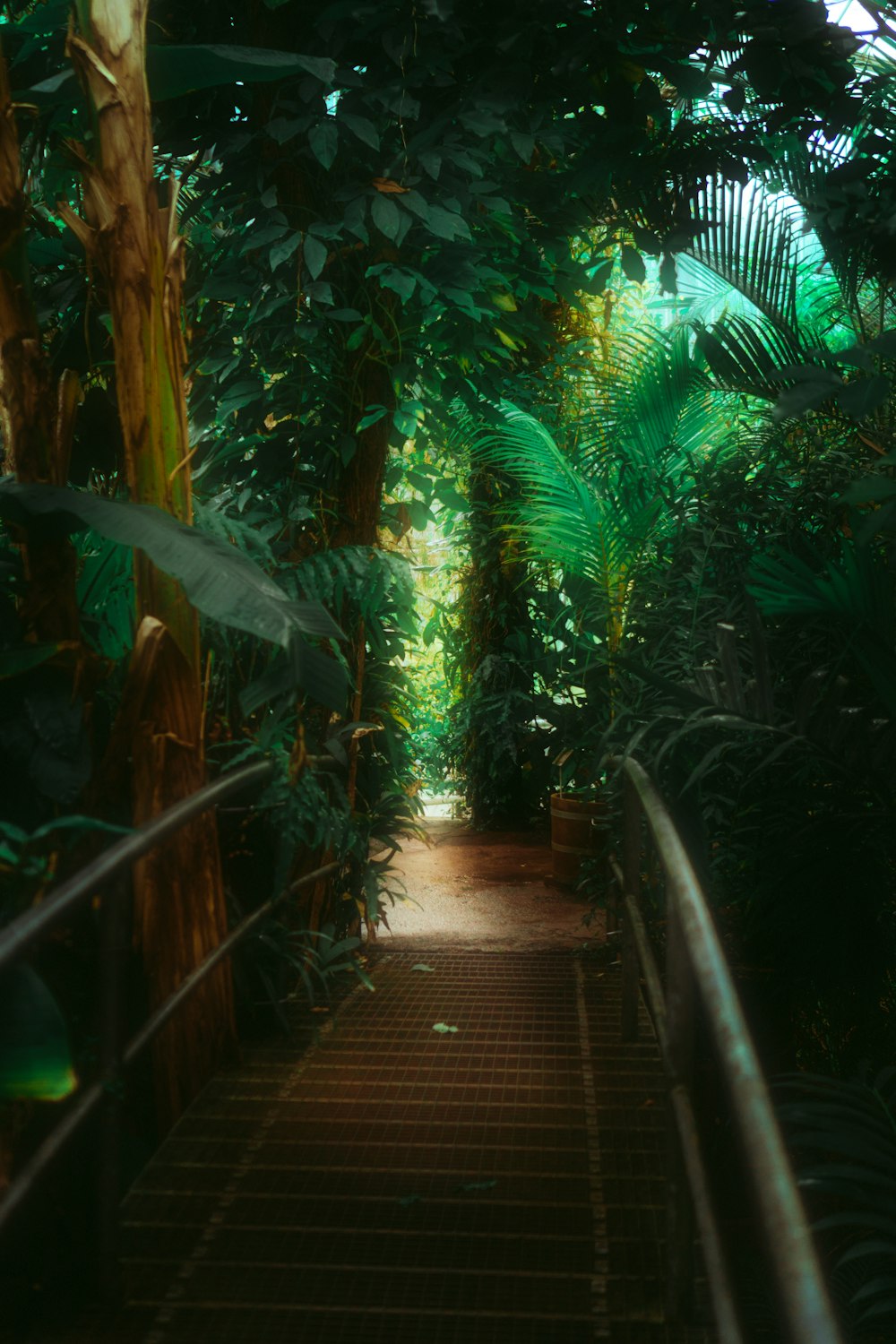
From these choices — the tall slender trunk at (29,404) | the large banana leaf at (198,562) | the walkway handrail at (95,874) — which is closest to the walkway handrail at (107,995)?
the walkway handrail at (95,874)

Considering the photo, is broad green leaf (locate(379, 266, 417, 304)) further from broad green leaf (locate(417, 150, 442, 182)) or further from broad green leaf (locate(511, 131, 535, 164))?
broad green leaf (locate(511, 131, 535, 164))

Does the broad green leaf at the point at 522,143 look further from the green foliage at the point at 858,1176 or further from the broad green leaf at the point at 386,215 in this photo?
the green foliage at the point at 858,1176

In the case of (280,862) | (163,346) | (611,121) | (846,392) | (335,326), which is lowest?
(280,862)

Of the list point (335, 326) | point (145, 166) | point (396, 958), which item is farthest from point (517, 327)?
point (396, 958)

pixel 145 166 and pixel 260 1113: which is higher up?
pixel 145 166

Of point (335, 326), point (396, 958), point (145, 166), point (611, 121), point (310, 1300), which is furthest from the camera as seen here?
point (396, 958)

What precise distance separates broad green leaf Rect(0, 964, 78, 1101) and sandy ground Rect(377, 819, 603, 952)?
2.53 meters

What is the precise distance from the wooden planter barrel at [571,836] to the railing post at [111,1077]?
377 cm

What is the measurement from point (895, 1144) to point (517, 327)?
3.17m

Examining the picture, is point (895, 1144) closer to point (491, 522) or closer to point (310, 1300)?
point (310, 1300)

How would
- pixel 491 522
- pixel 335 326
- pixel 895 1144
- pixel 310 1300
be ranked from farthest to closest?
pixel 491 522, pixel 335 326, pixel 895 1144, pixel 310 1300

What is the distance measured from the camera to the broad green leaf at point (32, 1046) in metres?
1.71

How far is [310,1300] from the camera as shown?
1985 millimetres

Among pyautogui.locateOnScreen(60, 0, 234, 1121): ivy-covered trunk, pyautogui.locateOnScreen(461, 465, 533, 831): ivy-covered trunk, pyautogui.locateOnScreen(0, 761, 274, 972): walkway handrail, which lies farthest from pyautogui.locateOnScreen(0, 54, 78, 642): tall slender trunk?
pyautogui.locateOnScreen(461, 465, 533, 831): ivy-covered trunk
